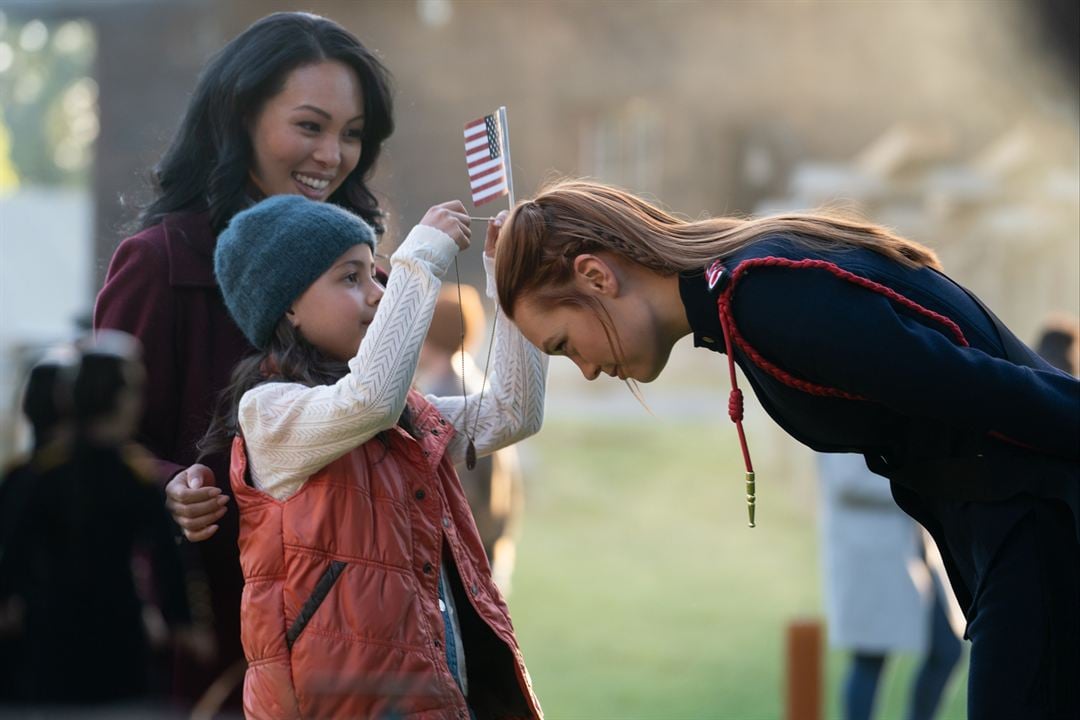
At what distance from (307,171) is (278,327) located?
0.47 m

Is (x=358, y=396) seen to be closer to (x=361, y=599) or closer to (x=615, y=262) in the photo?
(x=361, y=599)

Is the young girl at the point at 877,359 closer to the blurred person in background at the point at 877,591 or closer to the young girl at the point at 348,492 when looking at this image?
the young girl at the point at 348,492

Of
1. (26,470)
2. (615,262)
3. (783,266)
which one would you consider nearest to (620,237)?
(615,262)

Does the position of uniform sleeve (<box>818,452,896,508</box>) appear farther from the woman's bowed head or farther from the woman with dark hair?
the woman's bowed head

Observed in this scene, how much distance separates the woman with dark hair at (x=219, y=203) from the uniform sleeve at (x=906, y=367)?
1.03 metres

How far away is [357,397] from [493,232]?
0.54 metres

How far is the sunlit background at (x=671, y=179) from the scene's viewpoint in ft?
25.3

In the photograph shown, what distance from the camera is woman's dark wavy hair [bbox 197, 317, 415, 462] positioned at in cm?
241

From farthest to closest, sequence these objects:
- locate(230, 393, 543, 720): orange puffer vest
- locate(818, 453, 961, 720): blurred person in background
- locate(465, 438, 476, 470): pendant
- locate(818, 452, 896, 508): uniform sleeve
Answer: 1. locate(818, 452, 896, 508): uniform sleeve
2. locate(818, 453, 961, 720): blurred person in background
3. locate(465, 438, 476, 470): pendant
4. locate(230, 393, 543, 720): orange puffer vest

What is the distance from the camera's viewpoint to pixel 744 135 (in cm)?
2188

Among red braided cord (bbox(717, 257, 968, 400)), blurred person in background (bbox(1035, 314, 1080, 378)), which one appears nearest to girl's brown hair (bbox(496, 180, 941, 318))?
red braided cord (bbox(717, 257, 968, 400))

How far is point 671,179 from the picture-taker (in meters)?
21.7

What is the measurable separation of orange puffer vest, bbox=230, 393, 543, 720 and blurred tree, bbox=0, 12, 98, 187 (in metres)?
32.0

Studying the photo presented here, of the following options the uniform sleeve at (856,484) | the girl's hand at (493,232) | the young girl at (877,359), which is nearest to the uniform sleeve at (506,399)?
the girl's hand at (493,232)
